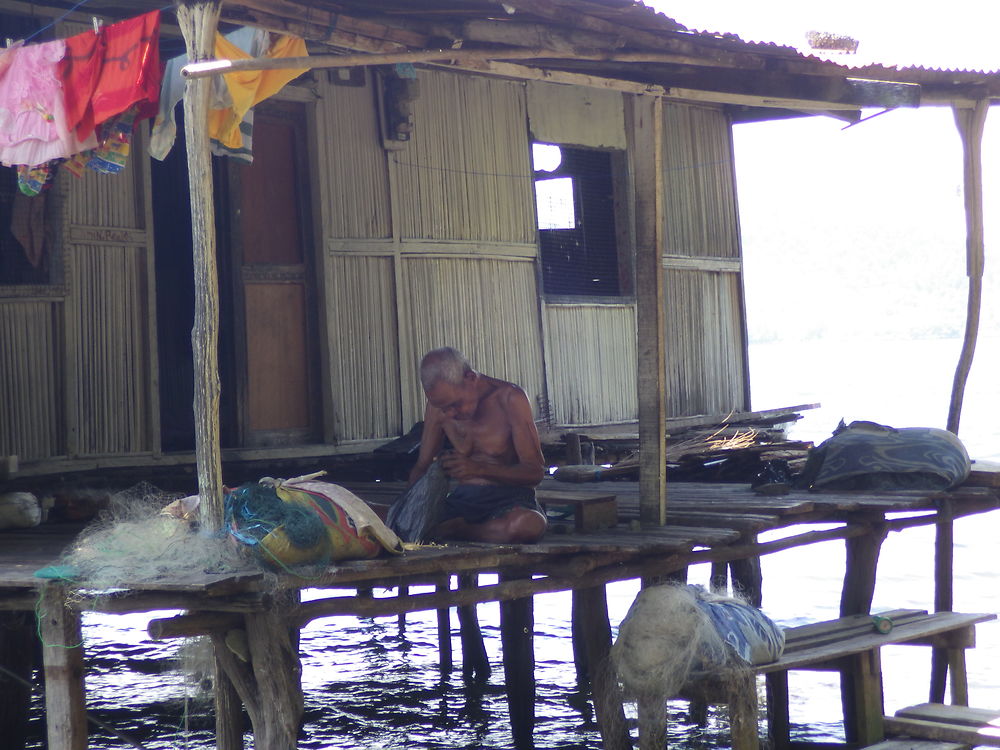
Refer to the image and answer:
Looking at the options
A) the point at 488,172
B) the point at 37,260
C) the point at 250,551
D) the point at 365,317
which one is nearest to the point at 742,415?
the point at 488,172

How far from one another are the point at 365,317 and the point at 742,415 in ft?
13.9

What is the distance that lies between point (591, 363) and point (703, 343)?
147 cm

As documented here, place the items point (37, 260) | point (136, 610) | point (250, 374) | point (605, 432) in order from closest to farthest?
point (136, 610) < point (37, 260) < point (250, 374) < point (605, 432)

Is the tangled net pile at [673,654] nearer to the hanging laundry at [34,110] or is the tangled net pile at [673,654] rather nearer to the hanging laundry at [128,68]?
the hanging laundry at [128,68]

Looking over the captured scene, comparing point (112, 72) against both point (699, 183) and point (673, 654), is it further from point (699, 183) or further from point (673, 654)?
point (699, 183)

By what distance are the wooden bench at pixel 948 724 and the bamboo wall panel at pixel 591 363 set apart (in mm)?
4096

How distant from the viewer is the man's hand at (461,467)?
6.55 meters

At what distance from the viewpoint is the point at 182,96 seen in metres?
6.46

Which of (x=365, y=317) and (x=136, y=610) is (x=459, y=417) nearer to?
(x=136, y=610)

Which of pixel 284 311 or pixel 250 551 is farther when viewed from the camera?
pixel 284 311

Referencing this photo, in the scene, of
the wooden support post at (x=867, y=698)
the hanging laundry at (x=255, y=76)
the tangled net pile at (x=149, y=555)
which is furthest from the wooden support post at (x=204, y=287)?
the wooden support post at (x=867, y=698)

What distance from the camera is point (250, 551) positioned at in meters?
5.28

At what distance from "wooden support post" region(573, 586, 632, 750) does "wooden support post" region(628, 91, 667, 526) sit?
561mm

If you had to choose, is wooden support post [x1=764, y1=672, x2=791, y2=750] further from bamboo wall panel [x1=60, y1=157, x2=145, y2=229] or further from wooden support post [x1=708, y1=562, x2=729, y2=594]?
bamboo wall panel [x1=60, y1=157, x2=145, y2=229]
